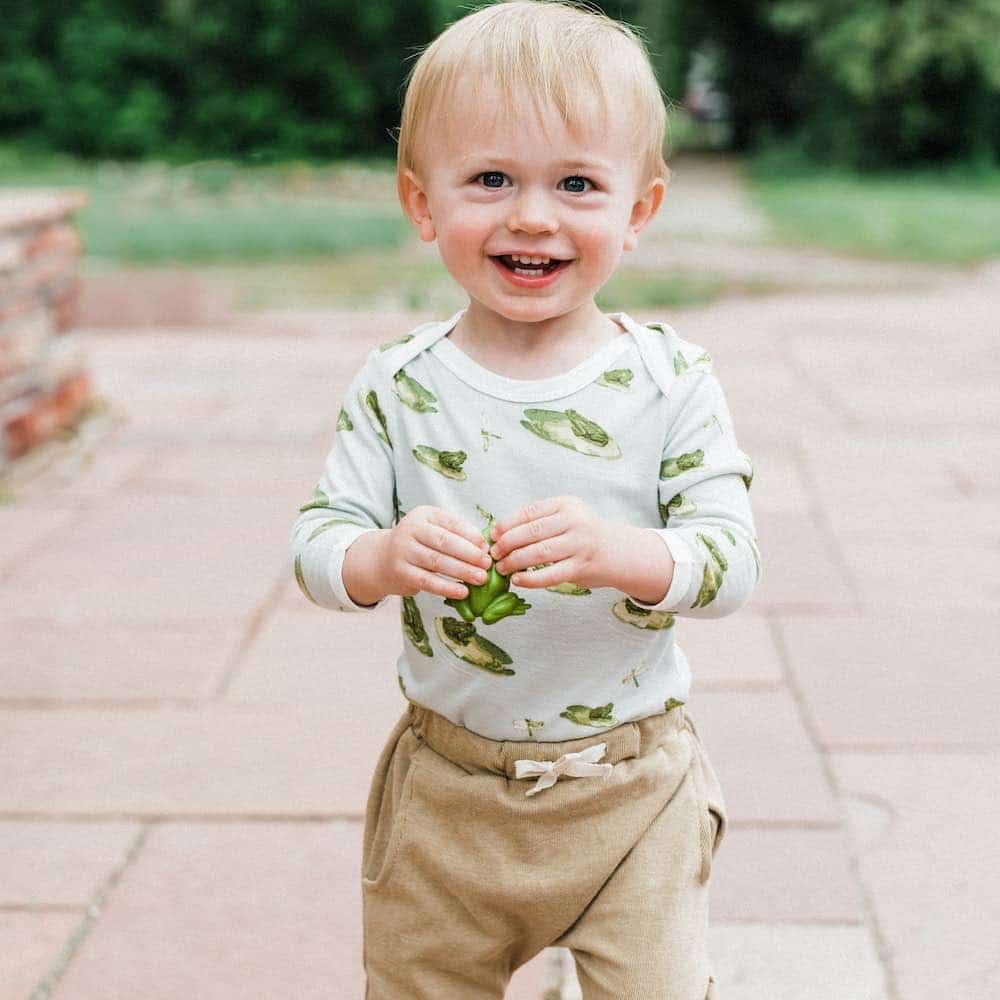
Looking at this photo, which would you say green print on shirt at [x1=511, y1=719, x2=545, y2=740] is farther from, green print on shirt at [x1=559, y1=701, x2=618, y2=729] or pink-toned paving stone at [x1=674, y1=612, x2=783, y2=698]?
pink-toned paving stone at [x1=674, y1=612, x2=783, y2=698]

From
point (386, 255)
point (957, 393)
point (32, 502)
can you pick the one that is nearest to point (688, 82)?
point (386, 255)

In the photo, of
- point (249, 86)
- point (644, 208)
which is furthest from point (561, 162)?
point (249, 86)

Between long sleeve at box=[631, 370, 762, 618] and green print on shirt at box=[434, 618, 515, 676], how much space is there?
0.56 feet

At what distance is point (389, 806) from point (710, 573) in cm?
51

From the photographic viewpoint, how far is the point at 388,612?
364cm

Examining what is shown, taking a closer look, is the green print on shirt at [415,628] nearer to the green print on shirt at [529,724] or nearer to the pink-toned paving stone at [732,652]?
the green print on shirt at [529,724]

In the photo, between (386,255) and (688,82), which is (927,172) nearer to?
(688,82)

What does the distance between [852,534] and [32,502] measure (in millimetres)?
2616

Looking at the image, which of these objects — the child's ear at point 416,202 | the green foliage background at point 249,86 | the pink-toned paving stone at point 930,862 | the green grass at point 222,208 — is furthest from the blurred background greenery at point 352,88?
the child's ear at point 416,202

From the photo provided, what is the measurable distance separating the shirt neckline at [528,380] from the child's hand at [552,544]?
185 mm

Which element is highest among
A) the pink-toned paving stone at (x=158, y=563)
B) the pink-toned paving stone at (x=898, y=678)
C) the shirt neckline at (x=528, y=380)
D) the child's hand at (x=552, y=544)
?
the shirt neckline at (x=528, y=380)

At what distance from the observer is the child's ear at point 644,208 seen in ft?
5.22

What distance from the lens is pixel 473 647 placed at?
1.58m

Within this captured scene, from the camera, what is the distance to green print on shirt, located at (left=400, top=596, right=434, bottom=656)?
64.0 inches
